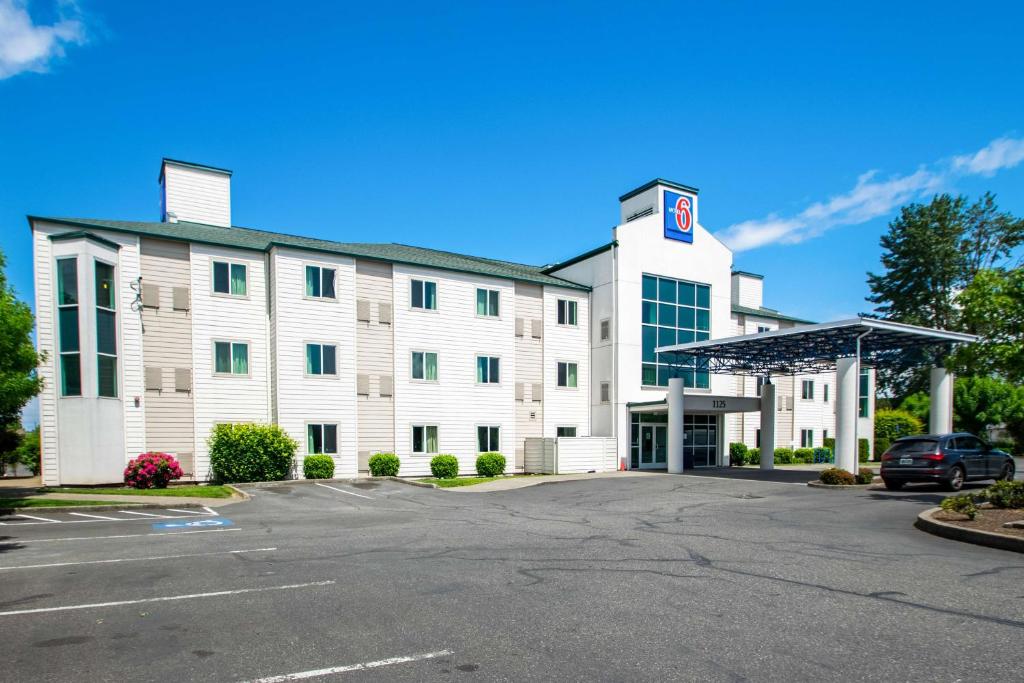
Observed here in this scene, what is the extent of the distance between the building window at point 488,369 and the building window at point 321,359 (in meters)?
6.76

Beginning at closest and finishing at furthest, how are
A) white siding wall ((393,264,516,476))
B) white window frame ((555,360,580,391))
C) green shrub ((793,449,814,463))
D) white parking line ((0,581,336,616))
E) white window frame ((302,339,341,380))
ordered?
white parking line ((0,581,336,616)) → white window frame ((302,339,341,380)) → white siding wall ((393,264,516,476)) → white window frame ((555,360,580,391)) → green shrub ((793,449,814,463))

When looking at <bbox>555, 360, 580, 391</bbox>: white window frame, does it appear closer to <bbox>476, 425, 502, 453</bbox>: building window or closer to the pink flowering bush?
<bbox>476, 425, 502, 453</bbox>: building window

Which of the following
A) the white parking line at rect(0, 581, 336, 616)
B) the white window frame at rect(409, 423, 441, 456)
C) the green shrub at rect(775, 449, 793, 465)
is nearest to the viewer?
the white parking line at rect(0, 581, 336, 616)

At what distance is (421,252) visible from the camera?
34188 mm

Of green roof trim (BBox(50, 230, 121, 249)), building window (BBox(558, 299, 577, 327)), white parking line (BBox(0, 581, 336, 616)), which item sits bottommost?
white parking line (BBox(0, 581, 336, 616))

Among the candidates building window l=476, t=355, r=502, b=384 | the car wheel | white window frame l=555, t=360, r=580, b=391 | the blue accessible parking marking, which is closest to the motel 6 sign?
white window frame l=555, t=360, r=580, b=391

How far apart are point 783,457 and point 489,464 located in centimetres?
2004

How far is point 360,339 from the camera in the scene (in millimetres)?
27578

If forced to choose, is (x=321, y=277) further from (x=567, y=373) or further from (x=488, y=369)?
(x=567, y=373)

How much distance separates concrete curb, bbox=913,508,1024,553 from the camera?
9852mm

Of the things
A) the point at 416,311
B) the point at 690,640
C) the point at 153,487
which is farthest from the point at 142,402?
the point at 690,640

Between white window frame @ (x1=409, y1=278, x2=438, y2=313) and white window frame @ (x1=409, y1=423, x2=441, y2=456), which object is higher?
white window frame @ (x1=409, y1=278, x2=438, y2=313)

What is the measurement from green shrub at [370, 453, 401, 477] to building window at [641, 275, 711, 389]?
13579mm

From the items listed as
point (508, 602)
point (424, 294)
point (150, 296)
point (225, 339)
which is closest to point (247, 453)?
point (225, 339)
